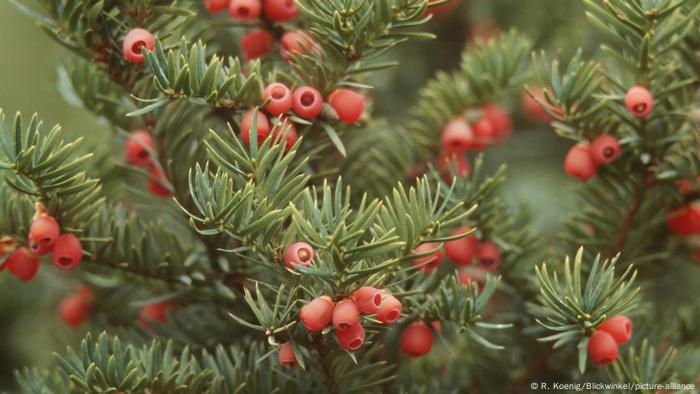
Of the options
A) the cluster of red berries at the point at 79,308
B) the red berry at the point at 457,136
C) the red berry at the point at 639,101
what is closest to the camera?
the red berry at the point at 639,101

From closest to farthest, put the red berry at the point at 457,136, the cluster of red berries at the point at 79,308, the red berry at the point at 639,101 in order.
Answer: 1. the red berry at the point at 639,101
2. the red berry at the point at 457,136
3. the cluster of red berries at the point at 79,308

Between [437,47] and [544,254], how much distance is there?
431 mm

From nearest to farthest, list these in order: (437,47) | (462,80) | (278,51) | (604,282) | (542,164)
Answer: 1. (604,282)
2. (278,51)
3. (462,80)
4. (437,47)
5. (542,164)

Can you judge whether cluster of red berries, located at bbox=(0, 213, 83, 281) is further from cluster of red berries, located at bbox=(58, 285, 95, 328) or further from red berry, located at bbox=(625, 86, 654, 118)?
red berry, located at bbox=(625, 86, 654, 118)

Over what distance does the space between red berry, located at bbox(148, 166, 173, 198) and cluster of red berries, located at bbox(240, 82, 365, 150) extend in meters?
0.13

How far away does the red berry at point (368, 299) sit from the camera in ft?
1.74

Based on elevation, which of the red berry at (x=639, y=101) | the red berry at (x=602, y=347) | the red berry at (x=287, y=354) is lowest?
the red berry at (x=287, y=354)

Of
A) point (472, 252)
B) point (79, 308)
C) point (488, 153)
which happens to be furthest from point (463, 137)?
point (79, 308)

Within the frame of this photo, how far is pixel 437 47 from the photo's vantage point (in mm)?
1078

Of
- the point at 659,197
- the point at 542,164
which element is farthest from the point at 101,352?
the point at 542,164

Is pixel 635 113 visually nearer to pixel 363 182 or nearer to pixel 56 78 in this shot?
pixel 363 182

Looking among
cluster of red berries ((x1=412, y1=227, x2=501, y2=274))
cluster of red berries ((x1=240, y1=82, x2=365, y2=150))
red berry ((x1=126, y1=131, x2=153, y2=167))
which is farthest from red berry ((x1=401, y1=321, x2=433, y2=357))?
red berry ((x1=126, y1=131, x2=153, y2=167))

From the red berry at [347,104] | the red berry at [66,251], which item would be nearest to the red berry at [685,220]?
the red berry at [347,104]

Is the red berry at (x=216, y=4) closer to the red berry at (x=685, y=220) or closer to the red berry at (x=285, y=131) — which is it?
the red berry at (x=285, y=131)
